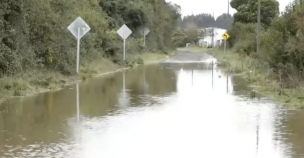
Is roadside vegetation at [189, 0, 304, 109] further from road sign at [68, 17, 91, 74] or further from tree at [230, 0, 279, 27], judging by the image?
tree at [230, 0, 279, 27]

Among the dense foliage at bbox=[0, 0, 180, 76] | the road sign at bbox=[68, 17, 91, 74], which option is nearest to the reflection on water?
the dense foliage at bbox=[0, 0, 180, 76]

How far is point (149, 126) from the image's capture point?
11688 millimetres

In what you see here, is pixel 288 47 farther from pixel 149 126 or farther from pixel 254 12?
pixel 254 12

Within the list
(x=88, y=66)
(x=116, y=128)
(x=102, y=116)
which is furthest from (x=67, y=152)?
(x=88, y=66)

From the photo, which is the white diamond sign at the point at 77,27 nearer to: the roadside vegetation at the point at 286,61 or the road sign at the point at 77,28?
the road sign at the point at 77,28

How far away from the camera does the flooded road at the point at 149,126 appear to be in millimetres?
9253

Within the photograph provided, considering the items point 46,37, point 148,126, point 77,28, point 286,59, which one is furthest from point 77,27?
point 148,126

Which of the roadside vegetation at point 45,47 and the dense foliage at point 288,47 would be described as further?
the dense foliage at point 288,47

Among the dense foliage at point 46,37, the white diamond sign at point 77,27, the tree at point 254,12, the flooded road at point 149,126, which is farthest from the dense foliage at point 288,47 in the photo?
the tree at point 254,12

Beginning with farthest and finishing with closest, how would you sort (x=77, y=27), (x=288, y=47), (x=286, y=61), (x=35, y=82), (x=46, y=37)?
1. (x=77, y=27)
2. (x=46, y=37)
3. (x=286, y=61)
4. (x=35, y=82)
5. (x=288, y=47)

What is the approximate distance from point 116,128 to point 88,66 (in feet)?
57.5

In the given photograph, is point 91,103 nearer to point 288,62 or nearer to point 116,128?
point 116,128

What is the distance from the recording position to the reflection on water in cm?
928

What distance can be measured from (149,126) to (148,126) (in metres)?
0.02
